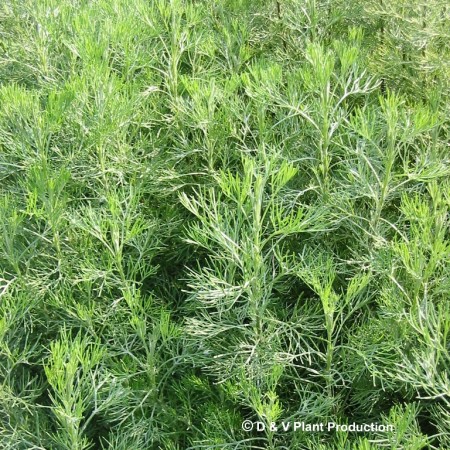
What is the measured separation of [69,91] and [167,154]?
0.43m

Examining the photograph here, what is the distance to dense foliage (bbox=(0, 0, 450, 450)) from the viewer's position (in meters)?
1.50

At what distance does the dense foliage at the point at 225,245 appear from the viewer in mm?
1505

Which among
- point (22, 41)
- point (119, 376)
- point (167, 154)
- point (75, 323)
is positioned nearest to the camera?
point (119, 376)

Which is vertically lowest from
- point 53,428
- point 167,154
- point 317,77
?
point 53,428

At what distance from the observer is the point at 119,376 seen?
1.64 meters

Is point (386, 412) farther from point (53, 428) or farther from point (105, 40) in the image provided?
point (105, 40)

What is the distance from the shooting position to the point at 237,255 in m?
1.52

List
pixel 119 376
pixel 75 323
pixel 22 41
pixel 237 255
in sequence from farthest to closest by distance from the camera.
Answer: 1. pixel 22 41
2. pixel 75 323
3. pixel 119 376
4. pixel 237 255

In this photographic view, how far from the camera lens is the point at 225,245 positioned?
1512 mm

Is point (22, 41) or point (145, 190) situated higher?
point (22, 41)

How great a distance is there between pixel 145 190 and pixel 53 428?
30.6 inches

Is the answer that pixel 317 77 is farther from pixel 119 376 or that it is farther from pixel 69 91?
pixel 119 376

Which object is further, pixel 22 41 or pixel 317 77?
pixel 22 41

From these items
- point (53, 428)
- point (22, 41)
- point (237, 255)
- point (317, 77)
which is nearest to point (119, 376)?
point (53, 428)
